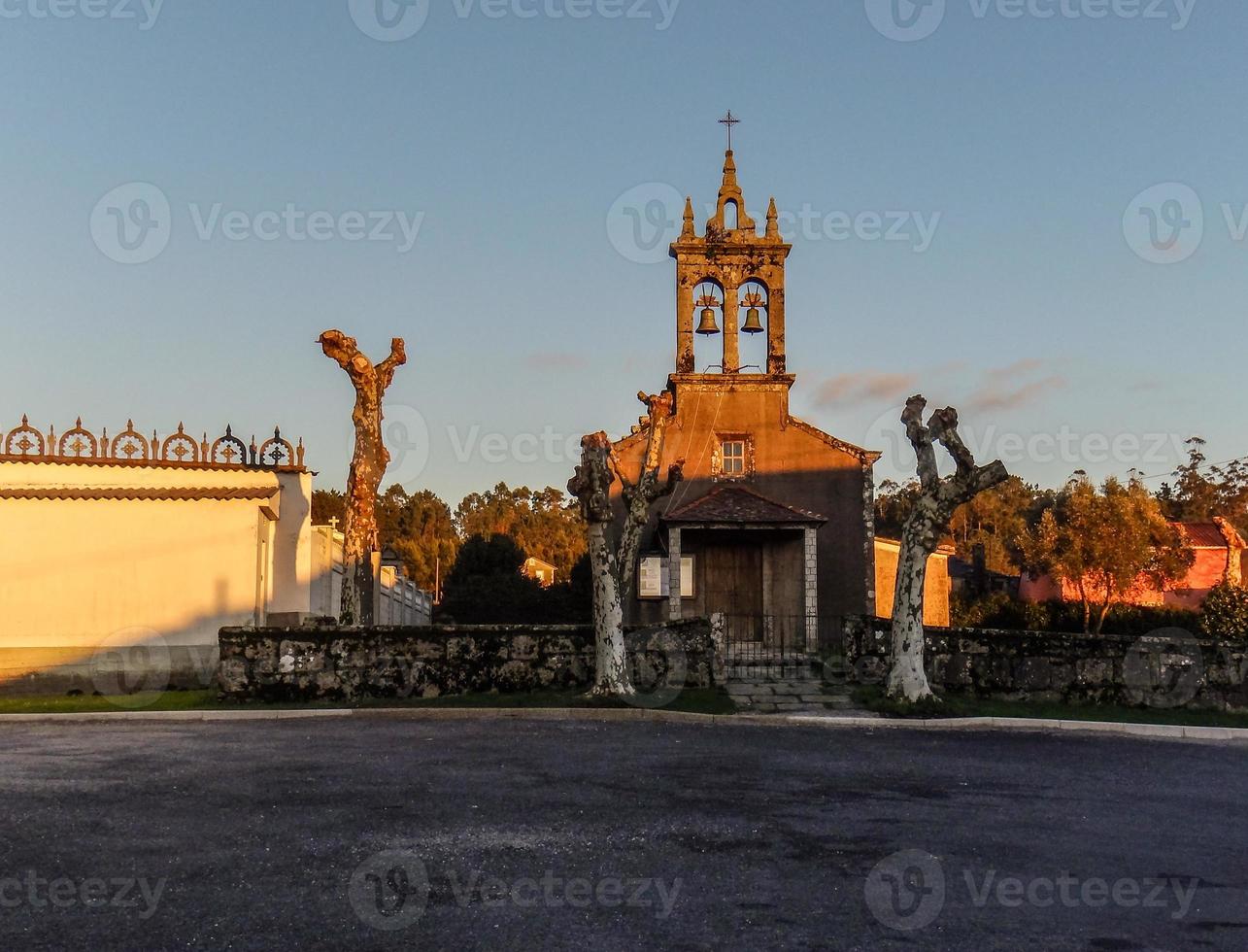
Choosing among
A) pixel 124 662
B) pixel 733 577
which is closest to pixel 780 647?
pixel 733 577

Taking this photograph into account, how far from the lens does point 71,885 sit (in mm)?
6184

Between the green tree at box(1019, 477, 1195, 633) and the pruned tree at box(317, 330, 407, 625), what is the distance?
35.4 meters

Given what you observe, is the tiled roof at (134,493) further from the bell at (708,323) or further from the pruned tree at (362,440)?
the bell at (708,323)

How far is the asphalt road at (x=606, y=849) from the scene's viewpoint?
5.57 metres

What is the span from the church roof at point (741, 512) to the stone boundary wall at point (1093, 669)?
8033mm

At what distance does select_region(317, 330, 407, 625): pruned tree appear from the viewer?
68.1 feet

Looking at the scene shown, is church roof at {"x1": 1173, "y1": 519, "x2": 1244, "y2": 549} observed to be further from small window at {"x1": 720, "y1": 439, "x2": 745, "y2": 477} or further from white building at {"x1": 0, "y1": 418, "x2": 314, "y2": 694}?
white building at {"x1": 0, "y1": 418, "x2": 314, "y2": 694}

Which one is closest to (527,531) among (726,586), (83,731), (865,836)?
(726,586)

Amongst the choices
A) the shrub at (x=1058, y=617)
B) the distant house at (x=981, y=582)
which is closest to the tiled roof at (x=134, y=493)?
the shrub at (x=1058, y=617)

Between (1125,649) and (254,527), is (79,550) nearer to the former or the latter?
(254,527)

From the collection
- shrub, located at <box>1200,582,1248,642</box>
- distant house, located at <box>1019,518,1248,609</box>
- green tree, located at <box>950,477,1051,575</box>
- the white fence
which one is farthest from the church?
green tree, located at <box>950,477,1051,575</box>

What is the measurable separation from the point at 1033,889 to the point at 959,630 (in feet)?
44.1

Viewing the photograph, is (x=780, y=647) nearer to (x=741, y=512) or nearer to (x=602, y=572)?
(x=602, y=572)

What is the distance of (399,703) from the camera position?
17844 mm
